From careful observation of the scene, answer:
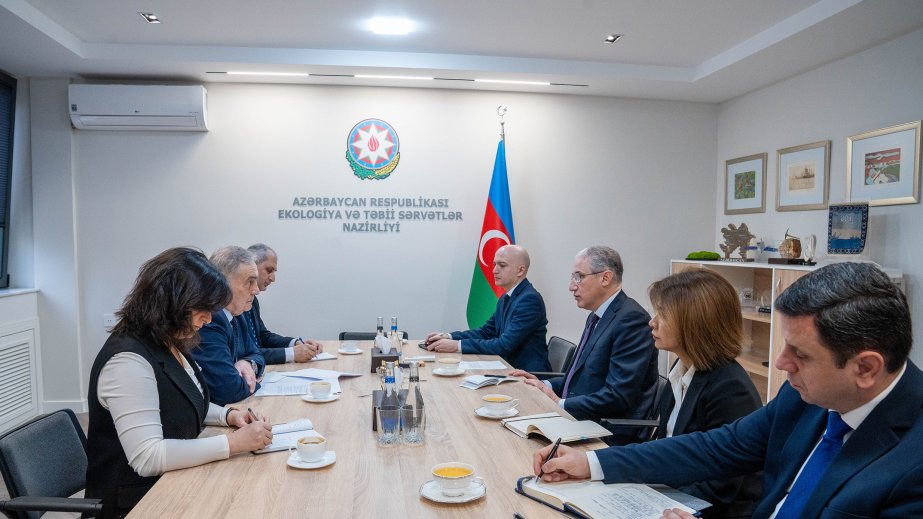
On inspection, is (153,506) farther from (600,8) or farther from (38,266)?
(38,266)

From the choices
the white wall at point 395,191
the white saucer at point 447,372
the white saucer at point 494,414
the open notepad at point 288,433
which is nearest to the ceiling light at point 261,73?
the white wall at point 395,191

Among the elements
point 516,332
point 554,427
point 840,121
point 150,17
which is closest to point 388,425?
point 554,427

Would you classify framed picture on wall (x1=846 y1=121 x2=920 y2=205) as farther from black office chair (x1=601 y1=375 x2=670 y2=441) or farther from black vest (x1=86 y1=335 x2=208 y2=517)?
black vest (x1=86 y1=335 x2=208 y2=517)

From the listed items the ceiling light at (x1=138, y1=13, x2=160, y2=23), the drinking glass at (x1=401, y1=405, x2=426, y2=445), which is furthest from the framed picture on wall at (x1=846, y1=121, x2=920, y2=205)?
the ceiling light at (x1=138, y1=13, x2=160, y2=23)

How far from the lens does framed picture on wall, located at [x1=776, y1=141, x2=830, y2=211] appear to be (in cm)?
435

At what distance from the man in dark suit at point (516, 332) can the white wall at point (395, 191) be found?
132 cm

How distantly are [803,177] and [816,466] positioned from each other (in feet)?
12.8

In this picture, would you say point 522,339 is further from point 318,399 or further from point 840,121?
point 840,121

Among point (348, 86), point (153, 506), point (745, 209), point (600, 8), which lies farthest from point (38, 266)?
point (745, 209)

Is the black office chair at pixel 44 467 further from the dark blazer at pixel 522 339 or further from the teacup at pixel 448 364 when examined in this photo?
the dark blazer at pixel 522 339

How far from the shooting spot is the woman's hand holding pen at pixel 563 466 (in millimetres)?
1538

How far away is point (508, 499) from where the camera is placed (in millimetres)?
1485

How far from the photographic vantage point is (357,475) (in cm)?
163

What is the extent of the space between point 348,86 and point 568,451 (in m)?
4.24
